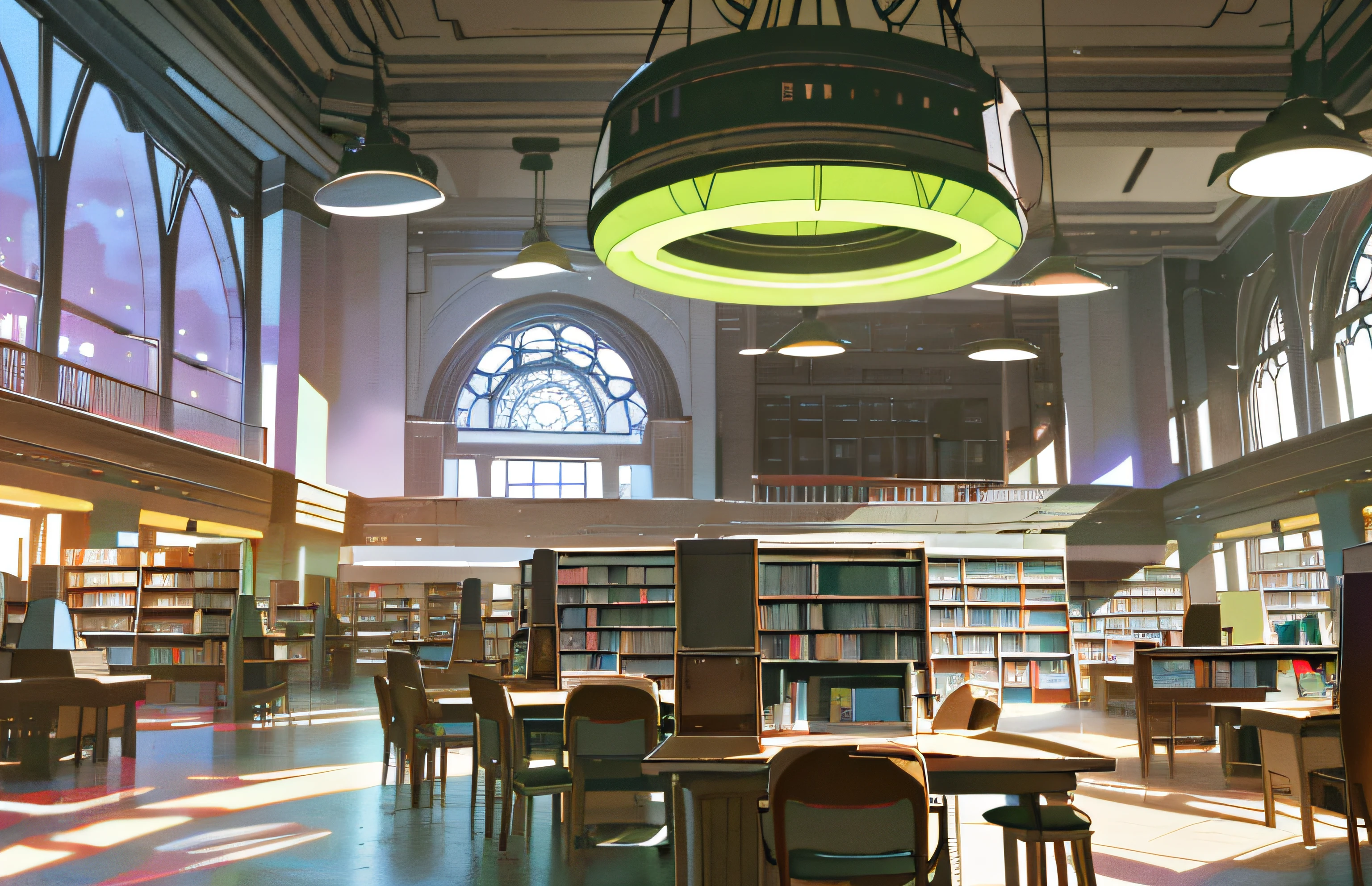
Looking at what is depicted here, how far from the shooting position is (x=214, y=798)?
6.60 metres

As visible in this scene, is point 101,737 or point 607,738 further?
point 101,737

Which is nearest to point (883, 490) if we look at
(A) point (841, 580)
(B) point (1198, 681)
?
(B) point (1198, 681)

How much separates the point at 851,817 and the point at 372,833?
343 centimetres

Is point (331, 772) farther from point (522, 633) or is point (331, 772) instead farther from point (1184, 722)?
point (1184, 722)

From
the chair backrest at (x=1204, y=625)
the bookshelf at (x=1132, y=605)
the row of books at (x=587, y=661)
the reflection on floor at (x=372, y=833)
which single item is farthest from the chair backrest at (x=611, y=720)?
the bookshelf at (x=1132, y=605)

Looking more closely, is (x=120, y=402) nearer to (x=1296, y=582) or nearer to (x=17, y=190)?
(x=17, y=190)

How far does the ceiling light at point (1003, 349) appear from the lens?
36.8 ft

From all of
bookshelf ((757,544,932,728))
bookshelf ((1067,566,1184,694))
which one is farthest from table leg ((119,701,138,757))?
bookshelf ((1067,566,1184,694))

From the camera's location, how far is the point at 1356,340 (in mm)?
13703

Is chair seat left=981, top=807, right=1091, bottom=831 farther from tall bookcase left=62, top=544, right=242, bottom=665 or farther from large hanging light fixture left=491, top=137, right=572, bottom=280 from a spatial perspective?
tall bookcase left=62, top=544, right=242, bottom=665

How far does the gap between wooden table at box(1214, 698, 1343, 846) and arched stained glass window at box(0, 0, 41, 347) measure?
11630 mm

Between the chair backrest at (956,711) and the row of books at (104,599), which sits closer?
the chair backrest at (956,711)

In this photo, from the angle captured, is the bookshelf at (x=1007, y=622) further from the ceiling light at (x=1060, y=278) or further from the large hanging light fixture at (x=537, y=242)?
the large hanging light fixture at (x=537, y=242)

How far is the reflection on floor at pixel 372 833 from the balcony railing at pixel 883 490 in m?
10.4
